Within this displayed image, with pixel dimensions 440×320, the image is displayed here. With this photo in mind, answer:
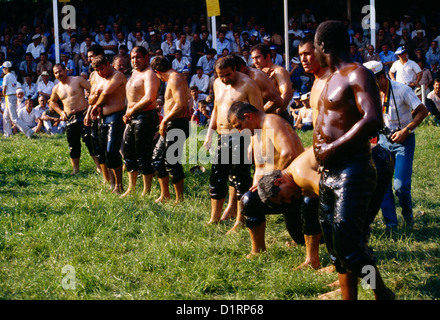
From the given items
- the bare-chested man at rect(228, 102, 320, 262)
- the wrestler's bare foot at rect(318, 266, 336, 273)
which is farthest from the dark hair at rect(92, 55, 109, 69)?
the wrestler's bare foot at rect(318, 266, 336, 273)

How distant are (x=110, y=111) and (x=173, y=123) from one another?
129cm

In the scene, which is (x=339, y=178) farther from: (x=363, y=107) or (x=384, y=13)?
(x=384, y=13)

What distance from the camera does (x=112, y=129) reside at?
25.9ft

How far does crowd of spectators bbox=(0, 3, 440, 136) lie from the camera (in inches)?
610

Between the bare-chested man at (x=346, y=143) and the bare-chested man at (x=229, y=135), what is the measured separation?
2.41 m

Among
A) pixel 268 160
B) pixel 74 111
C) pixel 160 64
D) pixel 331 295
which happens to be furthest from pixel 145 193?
pixel 331 295

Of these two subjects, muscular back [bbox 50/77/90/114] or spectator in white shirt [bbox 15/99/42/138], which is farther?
spectator in white shirt [bbox 15/99/42/138]

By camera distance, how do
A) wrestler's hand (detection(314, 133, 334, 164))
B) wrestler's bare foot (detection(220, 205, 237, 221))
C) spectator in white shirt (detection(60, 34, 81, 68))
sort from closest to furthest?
wrestler's hand (detection(314, 133, 334, 164)) → wrestler's bare foot (detection(220, 205, 237, 221)) → spectator in white shirt (detection(60, 34, 81, 68))

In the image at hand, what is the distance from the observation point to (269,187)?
4121mm

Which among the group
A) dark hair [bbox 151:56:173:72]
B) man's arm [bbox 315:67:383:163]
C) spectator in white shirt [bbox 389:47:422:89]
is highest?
spectator in white shirt [bbox 389:47:422:89]

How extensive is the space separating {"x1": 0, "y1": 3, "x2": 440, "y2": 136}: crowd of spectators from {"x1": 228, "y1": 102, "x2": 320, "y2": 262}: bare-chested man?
30.5 ft

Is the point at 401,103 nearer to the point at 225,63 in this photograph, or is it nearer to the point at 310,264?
the point at 225,63

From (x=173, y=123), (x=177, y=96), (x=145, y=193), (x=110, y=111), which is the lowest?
(x=145, y=193)

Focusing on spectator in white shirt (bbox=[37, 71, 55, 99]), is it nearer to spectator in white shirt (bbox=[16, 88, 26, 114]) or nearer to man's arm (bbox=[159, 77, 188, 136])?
spectator in white shirt (bbox=[16, 88, 26, 114])
